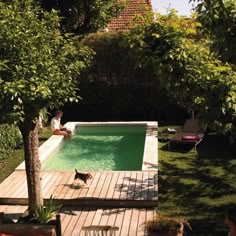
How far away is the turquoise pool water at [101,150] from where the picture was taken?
647 inches

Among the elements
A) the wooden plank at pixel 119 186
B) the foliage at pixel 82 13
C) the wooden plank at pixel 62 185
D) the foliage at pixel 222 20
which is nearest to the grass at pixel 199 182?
the wooden plank at pixel 119 186

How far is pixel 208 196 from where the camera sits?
11.8 meters

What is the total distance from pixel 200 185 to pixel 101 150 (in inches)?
275

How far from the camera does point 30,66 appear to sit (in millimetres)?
7633

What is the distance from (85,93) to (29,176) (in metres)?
14.4

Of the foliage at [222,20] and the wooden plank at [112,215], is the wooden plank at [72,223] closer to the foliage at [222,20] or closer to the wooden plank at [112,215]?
the wooden plank at [112,215]

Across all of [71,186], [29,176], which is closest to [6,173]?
[71,186]

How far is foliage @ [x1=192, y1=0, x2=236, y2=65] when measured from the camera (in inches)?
253

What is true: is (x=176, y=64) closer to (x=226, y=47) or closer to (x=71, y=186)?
(x=226, y=47)

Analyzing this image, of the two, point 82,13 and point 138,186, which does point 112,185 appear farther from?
point 82,13

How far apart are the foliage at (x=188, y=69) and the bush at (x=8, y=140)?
9.43 meters

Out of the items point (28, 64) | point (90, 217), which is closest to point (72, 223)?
point (90, 217)

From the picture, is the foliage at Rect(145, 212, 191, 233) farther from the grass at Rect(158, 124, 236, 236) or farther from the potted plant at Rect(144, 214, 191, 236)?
the grass at Rect(158, 124, 236, 236)

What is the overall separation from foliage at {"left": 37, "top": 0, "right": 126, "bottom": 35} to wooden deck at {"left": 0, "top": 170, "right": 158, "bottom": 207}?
4575 mm
